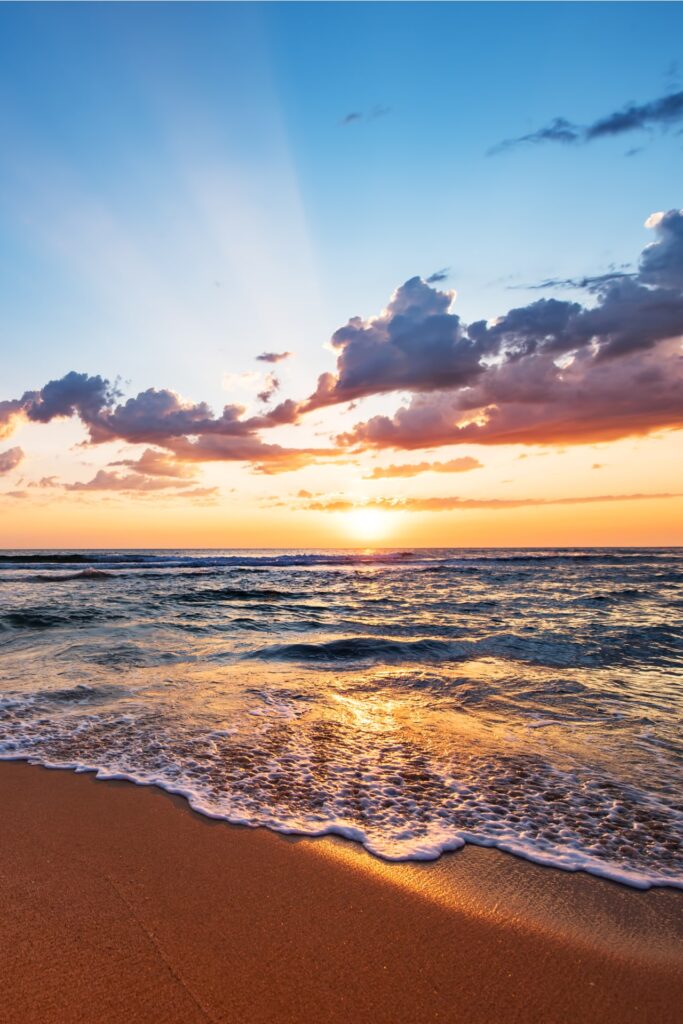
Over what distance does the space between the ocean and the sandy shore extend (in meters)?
0.34

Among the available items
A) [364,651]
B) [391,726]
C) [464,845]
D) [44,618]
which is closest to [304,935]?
[464,845]

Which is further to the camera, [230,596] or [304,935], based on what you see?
[230,596]

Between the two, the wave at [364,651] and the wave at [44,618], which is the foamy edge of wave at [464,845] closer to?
the wave at [364,651]

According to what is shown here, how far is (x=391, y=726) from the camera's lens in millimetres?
5727

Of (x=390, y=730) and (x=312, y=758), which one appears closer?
(x=312, y=758)

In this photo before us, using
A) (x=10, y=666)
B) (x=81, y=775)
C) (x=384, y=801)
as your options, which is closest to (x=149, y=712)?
(x=81, y=775)

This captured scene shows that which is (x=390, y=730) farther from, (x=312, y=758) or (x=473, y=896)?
(x=473, y=896)

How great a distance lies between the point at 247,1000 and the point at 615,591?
21.9 metres

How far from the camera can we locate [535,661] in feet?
29.4

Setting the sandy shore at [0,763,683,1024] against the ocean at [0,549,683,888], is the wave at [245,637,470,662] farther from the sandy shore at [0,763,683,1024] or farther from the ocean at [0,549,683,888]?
the sandy shore at [0,763,683,1024]

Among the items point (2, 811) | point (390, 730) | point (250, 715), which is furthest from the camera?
point (250, 715)

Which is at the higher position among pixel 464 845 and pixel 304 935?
pixel 304 935

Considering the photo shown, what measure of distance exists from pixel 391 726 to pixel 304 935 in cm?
323

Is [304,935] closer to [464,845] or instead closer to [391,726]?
[464,845]
